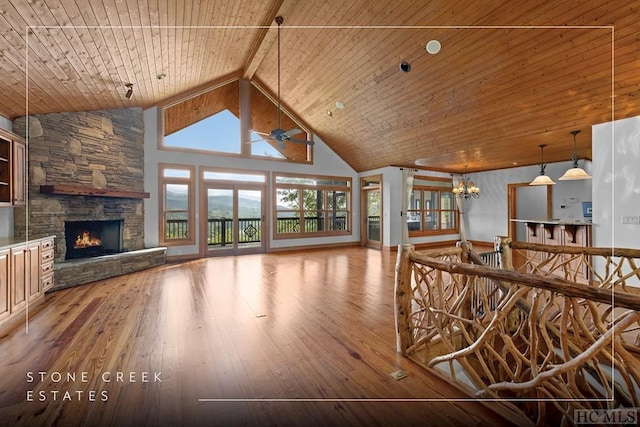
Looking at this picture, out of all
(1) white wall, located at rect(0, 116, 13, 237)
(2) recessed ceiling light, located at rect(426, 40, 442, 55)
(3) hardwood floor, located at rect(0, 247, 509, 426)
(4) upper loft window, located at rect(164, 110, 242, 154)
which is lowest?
(3) hardwood floor, located at rect(0, 247, 509, 426)

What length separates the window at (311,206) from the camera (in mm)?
7641

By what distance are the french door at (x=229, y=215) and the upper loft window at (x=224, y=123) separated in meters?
0.96

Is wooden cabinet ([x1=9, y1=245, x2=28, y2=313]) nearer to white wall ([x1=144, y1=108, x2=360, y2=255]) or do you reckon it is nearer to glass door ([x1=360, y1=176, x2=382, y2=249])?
white wall ([x1=144, y1=108, x2=360, y2=255])

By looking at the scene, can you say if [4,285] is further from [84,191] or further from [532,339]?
[532,339]

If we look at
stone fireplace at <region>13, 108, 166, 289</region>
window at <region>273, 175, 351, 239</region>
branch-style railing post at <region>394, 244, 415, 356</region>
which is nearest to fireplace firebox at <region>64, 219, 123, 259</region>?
stone fireplace at <region>13, 108, 166, 289</region>

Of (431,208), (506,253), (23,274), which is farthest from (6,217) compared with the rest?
(431,208)

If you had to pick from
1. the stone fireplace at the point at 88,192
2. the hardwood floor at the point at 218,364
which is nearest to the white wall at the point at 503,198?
the hardwood floor at the point at 218,364

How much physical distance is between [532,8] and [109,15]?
4.55 m

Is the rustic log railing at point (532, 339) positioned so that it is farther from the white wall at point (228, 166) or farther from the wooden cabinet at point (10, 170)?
the white wall at point (228, 166)

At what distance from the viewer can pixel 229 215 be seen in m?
7.08

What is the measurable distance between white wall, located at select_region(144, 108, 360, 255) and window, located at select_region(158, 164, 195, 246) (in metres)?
0.12

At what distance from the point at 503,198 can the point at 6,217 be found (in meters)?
11.4

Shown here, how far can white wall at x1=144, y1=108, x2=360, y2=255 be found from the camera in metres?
5.90

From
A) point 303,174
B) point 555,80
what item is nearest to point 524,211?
point 555,80
